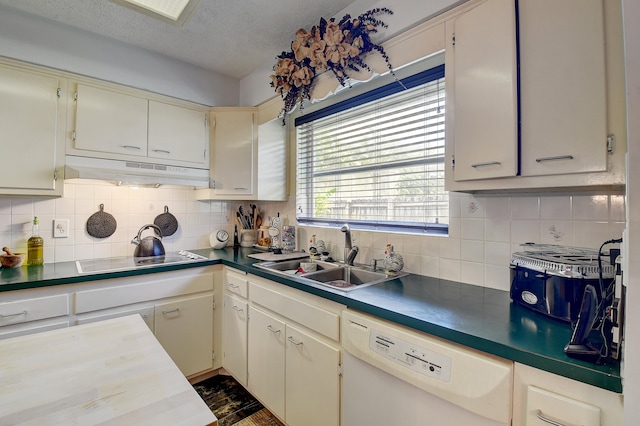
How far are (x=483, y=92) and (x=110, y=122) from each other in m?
Result: 2.24

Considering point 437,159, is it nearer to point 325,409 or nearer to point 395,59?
point 395,59

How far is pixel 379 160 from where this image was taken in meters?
2.02

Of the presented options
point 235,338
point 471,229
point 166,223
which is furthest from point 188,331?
point 471,229

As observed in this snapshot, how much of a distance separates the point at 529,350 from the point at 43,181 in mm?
2514

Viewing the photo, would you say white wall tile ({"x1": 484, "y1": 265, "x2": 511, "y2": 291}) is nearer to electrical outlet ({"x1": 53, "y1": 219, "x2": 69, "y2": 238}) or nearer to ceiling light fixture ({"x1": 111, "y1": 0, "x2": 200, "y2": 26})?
ceiling light fixture ({"x1": 111, "y1": 0, "x2": 200, "y2": 26})

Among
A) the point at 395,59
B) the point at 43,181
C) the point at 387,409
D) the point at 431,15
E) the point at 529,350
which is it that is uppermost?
the point at 431,15

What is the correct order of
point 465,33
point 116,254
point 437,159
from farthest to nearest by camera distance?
point 116,254 → point 437,159 → point 465,33

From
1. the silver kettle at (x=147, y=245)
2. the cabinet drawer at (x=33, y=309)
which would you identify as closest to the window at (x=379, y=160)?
the silver kettle at (x=147, y=245)

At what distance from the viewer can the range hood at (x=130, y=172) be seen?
1919mm

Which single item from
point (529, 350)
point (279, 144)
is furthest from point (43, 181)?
point (529, 350)

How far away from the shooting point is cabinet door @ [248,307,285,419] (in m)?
1.67

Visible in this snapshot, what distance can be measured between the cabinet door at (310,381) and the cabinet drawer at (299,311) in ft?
0.19

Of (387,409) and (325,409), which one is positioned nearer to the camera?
(387,409)

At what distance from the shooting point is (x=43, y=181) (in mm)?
1854
